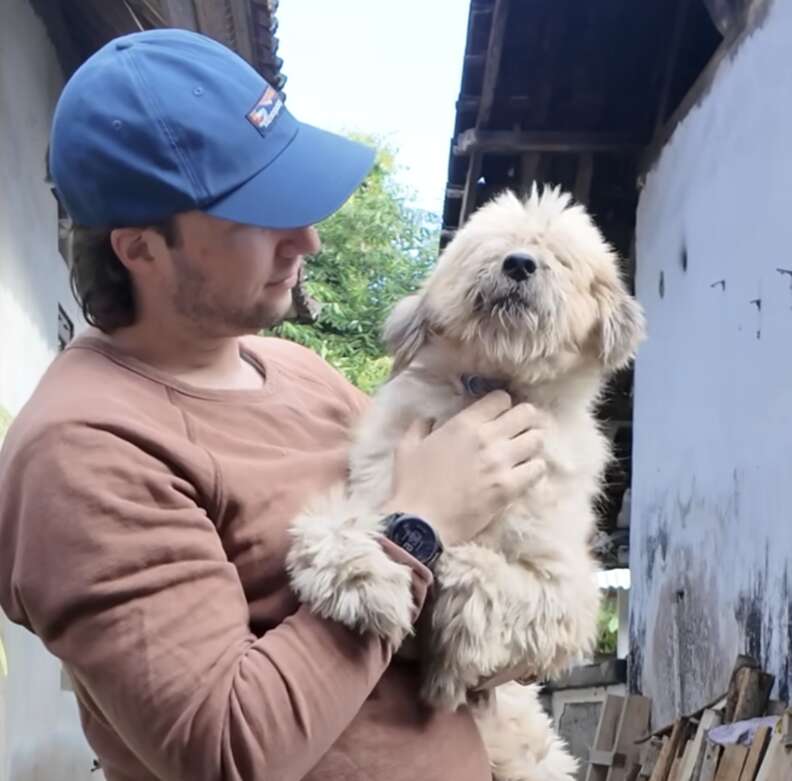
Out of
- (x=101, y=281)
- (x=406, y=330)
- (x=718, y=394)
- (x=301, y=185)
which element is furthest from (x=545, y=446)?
(x=718, y=394)

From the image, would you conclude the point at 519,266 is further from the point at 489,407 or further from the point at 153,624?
the point at 153,624

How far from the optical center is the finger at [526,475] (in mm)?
1854

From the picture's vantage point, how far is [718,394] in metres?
5.65

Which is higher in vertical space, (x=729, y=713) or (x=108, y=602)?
(x=108, y=602)

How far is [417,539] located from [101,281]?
0.59 meters

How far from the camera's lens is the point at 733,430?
17.6 ft

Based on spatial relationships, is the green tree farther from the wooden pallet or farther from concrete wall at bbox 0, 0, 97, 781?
concrete wall at bbox 0, 0, 97, 781

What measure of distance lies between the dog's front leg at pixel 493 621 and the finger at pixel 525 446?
0.55ft

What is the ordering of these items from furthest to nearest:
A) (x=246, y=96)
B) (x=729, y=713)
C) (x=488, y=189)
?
1. (x=488, y=189)
2. (x=729, y=713)
3. (x=246, y=96)

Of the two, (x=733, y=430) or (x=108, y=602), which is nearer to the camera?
(x=108, y=602)

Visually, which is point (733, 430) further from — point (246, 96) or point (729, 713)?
point (246, 96)

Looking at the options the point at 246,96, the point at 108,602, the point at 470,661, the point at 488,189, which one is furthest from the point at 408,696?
the point at 488,189

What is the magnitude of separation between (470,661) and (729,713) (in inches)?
131

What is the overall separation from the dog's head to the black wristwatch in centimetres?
51
